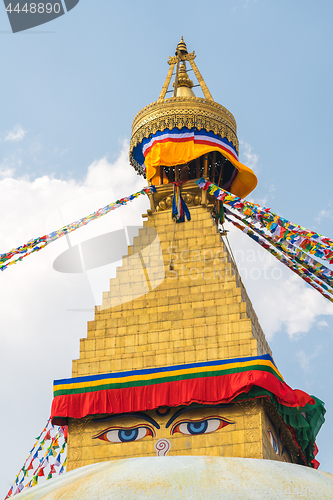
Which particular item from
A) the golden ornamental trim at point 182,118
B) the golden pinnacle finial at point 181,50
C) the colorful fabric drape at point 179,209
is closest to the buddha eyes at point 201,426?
the colorful fabric drape at point 179,209

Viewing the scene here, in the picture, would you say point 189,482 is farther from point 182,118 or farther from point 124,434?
point 182,118

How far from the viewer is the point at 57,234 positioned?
16.1 m

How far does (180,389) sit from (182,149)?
286 inches

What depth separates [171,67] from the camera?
20344mm

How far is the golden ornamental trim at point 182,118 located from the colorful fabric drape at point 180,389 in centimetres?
761

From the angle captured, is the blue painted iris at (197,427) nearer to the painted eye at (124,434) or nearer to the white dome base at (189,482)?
the painted eye at (124,434)

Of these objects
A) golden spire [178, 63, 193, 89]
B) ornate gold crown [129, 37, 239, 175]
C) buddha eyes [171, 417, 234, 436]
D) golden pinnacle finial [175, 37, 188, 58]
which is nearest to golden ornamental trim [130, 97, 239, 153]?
ornate gold crown [129, 37, 239, 175]

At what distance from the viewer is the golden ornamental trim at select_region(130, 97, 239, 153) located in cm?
1775

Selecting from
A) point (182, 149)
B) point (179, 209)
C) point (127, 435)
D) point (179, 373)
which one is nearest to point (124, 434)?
point (127, 435)

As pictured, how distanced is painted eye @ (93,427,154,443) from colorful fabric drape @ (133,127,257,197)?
7.31 m

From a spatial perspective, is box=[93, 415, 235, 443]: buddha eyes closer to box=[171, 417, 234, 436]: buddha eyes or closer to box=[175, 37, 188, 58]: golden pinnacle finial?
box=[171, 417, 234, 436]: buddha eyes

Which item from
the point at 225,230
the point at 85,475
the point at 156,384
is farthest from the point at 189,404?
the point at 225,230

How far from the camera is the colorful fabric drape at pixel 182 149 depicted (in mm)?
17203

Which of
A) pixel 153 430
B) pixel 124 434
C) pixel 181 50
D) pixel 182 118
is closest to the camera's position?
pixel 153 430
